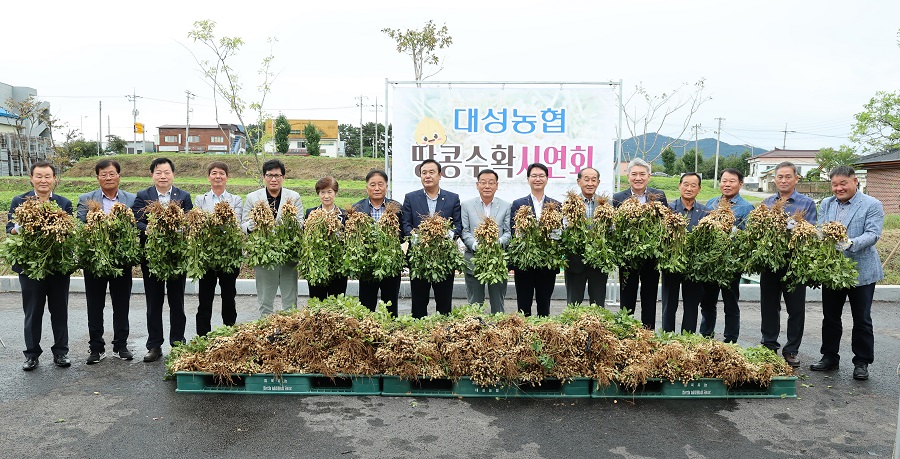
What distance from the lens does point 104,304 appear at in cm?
604

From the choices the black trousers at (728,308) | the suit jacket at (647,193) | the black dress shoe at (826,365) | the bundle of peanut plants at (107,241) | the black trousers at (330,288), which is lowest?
the black dress shoe at (826,365)

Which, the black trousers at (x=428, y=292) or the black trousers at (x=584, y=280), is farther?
the black trousers at (x=584, y=280)

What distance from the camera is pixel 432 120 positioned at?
29.9ft

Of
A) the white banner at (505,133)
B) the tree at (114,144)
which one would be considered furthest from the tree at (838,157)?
the tree at (114,144)

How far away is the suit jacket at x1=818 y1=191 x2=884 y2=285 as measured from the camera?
18.6 feet

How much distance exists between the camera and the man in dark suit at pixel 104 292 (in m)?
5.89

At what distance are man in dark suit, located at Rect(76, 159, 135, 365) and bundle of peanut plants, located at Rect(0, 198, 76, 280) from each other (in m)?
0.31

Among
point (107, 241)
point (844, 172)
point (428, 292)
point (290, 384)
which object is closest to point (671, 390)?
point (428, 292)

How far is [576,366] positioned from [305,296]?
5.75 metres

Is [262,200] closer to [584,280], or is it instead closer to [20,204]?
[20,204]

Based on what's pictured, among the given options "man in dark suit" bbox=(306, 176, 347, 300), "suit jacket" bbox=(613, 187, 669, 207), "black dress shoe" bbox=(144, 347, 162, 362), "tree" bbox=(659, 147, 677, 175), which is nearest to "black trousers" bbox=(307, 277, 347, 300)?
"man in dark suit" bbox=(306, 176, 347, 300)

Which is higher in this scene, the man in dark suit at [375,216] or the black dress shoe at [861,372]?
the man in dark suit at [375,216]

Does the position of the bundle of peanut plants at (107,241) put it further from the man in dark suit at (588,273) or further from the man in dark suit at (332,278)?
the man in dark suit at (588,273)

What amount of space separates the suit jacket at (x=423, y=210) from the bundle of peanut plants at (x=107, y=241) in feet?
8.31
